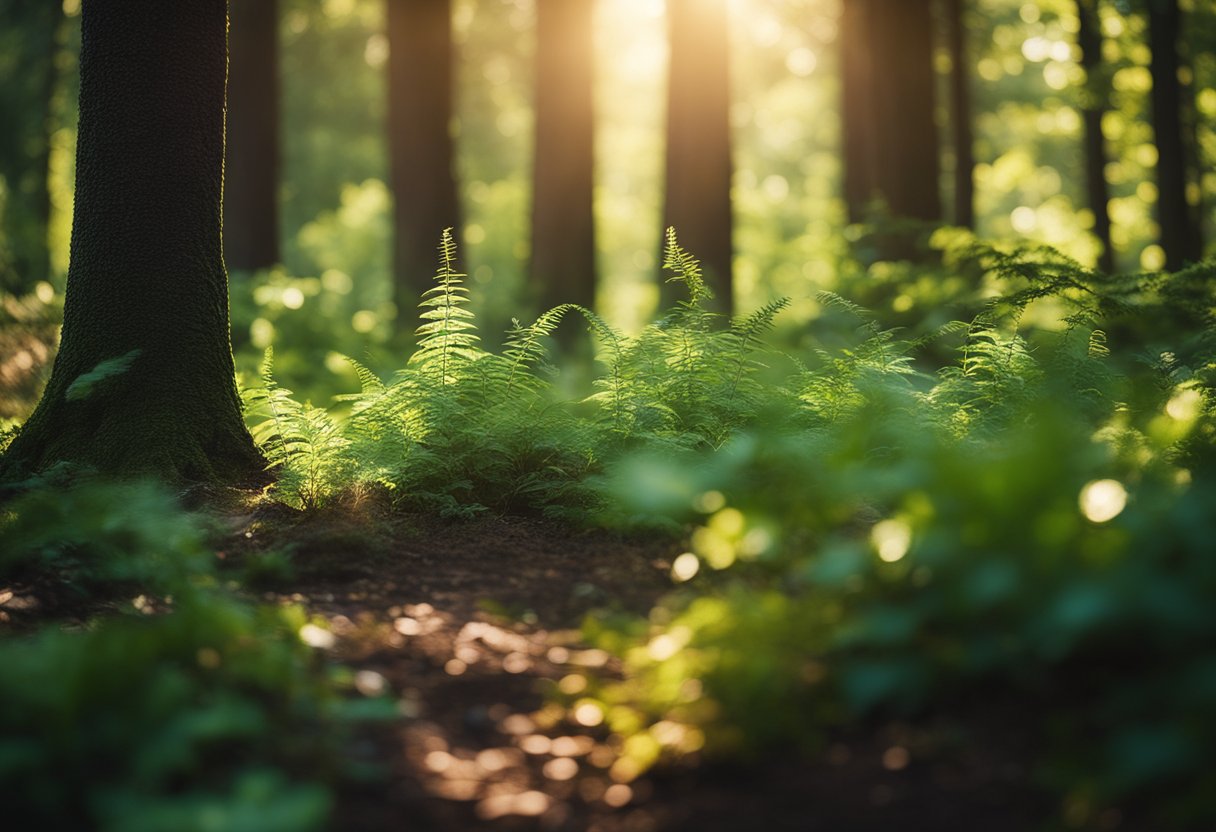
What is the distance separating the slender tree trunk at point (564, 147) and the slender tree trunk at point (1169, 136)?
21.3 feet

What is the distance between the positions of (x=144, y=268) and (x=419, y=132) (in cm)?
896

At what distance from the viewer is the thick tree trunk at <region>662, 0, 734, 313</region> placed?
10.7m

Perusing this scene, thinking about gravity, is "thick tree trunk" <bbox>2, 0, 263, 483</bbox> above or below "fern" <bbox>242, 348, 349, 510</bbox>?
above

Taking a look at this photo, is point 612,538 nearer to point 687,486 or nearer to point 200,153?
Result: point 687,486

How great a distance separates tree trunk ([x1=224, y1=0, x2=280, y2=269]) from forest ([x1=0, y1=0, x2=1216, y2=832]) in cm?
205

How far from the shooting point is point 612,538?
461 cm

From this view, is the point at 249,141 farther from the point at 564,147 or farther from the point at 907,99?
the point at 907,99

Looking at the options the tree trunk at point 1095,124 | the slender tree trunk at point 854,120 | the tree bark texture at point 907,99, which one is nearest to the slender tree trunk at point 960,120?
the tree trunk at point 1095,124

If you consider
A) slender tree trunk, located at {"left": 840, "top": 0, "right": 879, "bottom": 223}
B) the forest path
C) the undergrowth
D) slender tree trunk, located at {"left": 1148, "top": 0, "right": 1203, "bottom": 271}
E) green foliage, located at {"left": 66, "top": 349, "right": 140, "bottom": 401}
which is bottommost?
the forest path

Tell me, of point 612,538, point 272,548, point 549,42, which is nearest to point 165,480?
point 272,548

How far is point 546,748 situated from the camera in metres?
2.84

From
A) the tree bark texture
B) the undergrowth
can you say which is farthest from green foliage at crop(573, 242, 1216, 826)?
the tree bark texture

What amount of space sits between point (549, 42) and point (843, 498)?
38.4 feet

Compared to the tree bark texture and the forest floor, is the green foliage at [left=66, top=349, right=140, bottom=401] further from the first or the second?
the tree bark texture
